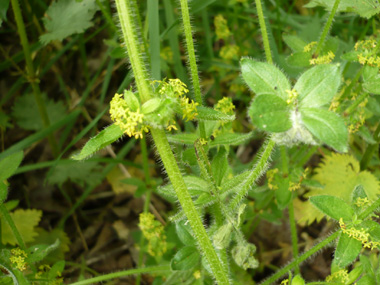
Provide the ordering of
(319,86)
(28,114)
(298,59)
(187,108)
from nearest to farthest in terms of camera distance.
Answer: (319,86)
(187,108)
(298,59)
(28,114)

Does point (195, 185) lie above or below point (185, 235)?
above

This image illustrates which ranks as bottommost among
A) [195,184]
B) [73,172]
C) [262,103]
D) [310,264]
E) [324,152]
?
[310,264]

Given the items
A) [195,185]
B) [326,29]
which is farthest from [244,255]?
[326,29]

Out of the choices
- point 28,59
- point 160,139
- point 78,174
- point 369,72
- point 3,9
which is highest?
point 3,9

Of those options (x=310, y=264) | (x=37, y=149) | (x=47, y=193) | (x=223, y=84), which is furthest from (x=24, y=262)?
(x=223, y=84)

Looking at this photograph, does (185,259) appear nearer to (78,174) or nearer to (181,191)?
(181,191)

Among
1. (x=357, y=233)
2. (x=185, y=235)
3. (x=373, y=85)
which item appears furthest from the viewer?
(x=185, y=235)

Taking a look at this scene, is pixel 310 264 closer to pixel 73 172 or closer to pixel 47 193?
pixel 73 172

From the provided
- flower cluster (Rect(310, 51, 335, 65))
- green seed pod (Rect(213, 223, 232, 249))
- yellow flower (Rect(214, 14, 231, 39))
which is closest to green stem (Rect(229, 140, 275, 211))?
green seed pod (Rect(213, 223, 232, 249))
